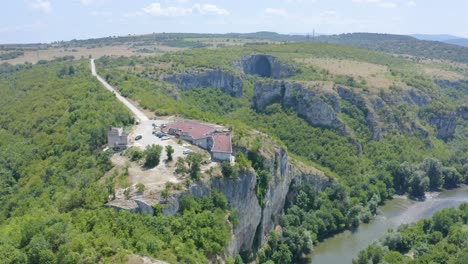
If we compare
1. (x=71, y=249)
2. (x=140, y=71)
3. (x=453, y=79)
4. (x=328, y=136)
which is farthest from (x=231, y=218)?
(x=453, y=79)

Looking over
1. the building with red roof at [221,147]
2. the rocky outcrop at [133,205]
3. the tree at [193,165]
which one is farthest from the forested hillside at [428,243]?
the rocky outcrop at [133,205]

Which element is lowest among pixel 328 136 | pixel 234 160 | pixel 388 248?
pixel 388 248

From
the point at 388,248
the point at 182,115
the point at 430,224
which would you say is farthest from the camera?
the point at 182,115

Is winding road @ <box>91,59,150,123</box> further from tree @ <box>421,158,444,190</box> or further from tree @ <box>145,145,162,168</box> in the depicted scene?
tree @ <box>421,158,444,190</box>

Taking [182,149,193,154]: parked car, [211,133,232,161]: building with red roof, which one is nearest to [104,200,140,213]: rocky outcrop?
[182,149,193,154]: parked car

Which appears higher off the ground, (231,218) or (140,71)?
(140,71)

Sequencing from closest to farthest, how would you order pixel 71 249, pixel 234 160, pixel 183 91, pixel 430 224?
1. pixel 71 249
2. pixel 234 160
3. pixel 430 224
4. pixel 183 91

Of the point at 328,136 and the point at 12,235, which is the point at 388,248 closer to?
the point at 328,136

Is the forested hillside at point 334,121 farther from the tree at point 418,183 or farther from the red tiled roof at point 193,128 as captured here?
the red tiled roof at point 193,128
